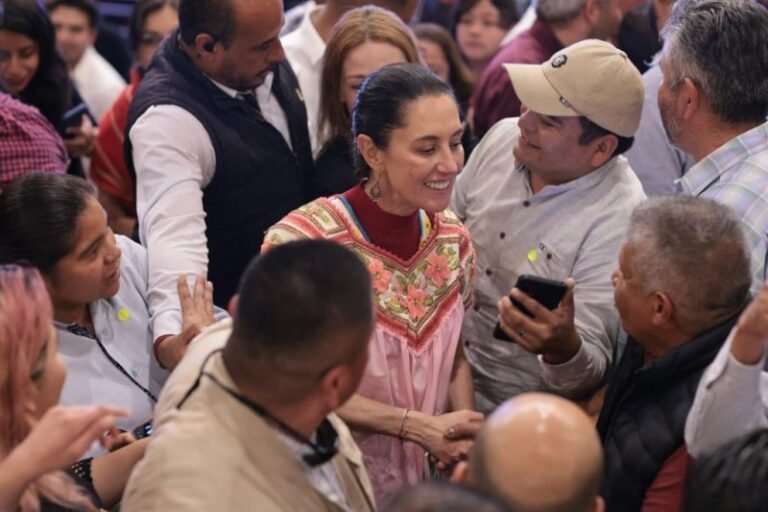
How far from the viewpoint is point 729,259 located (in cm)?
238

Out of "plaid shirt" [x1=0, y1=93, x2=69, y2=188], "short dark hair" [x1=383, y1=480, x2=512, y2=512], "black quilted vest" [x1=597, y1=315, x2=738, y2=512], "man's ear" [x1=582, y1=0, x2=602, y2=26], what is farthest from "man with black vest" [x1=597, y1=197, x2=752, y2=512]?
"man's ear" [x1=582, y1=0, x2=602, y2=26]

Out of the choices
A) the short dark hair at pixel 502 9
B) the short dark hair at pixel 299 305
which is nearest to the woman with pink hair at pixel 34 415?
the short dark hair at pixel 299 305

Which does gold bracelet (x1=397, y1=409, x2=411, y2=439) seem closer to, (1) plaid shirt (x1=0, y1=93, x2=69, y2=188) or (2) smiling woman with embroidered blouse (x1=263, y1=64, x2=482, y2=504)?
(2) smiling woman with embroidered blouse (x1=263, y1=64, x2=482, y2=504)

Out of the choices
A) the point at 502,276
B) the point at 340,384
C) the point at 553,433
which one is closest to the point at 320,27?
the point at 502,276

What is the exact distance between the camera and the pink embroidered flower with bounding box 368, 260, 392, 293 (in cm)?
273

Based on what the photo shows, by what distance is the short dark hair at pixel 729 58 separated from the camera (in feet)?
9.50

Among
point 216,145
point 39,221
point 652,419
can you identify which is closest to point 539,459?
point 652,419

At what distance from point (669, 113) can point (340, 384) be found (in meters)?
1.35

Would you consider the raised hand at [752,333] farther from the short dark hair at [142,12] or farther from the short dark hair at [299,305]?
the short dark hair at [142,12]

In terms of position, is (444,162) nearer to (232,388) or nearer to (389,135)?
(389,135)

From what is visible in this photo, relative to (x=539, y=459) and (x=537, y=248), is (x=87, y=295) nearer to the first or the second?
(x=537, y=248)

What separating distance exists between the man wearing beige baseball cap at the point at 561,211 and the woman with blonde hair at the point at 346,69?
0.42m

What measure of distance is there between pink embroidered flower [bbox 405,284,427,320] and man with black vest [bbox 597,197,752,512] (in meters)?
0.48

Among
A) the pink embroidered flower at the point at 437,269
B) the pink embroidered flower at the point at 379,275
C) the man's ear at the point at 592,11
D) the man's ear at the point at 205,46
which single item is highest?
the man's ear at the point at 205,46
